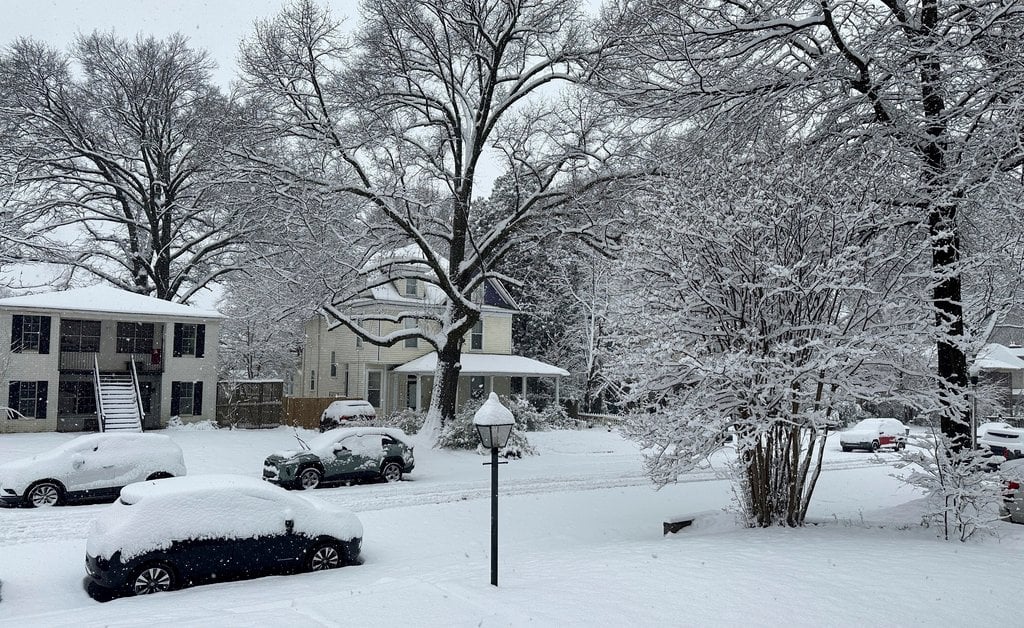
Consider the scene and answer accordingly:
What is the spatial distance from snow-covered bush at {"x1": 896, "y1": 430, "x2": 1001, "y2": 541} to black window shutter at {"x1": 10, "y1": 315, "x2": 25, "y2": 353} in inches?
1119

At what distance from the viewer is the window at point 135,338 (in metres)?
29.6

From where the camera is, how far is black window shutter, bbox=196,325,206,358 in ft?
101

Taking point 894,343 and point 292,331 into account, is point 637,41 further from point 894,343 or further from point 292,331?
point 292,331

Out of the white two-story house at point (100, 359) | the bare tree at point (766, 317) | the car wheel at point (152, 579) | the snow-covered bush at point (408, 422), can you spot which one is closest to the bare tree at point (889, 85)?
the bare tree at point (766, 317)

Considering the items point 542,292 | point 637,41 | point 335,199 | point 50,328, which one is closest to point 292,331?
point 542,292

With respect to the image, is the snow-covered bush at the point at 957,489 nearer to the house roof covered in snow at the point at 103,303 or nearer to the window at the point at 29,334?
the house roof covered in snow at the point at 103,303

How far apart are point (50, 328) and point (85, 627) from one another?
24.0 metres

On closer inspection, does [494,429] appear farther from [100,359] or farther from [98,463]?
[100,359]

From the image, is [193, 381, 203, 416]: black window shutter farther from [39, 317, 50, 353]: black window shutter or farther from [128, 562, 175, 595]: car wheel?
[128, 562, 175, 595]: car wheel

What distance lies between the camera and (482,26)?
74.6 ft

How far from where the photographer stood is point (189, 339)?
30641 mm

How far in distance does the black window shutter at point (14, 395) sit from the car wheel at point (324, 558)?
70.7 feet

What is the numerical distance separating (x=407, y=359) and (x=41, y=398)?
614 inches

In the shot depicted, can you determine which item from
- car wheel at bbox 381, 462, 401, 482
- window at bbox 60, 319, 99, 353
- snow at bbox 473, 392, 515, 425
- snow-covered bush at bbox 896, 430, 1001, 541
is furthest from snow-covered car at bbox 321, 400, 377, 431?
snow-covered bush at bbox 896, 430, 1001, 541
